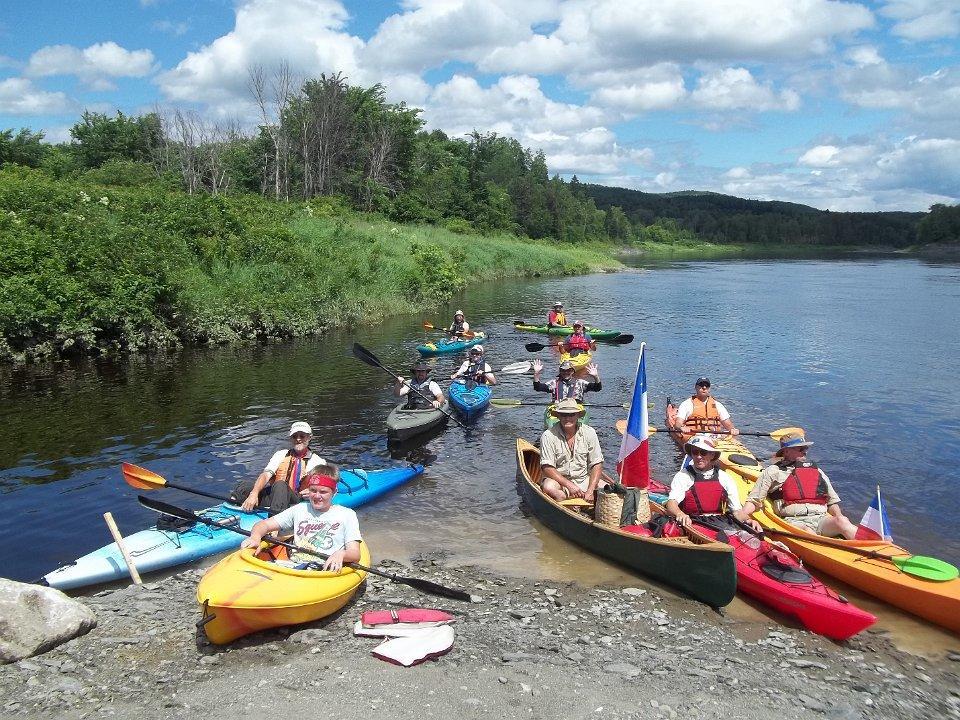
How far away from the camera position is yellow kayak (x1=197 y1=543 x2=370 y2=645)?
20.7 ft

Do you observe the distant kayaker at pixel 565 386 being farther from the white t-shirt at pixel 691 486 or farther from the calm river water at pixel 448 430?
the white t-shirt at pixel 691 486

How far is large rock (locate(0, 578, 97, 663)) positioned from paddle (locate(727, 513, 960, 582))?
23.2ft

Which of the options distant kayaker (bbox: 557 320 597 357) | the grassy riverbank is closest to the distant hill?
the grassy riverbank

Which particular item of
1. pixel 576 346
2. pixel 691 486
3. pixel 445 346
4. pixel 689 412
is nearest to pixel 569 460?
pixel 691 486

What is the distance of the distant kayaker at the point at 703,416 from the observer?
518 inches

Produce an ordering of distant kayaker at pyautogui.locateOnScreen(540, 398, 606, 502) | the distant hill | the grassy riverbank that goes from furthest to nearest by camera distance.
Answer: the distant hill < the grassy riverbank < distant kayaker at pyautogui.locateOnScreen(540, 398, 606, 502)

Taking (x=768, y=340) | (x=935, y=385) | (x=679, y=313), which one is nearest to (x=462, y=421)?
(x=935, y=385)

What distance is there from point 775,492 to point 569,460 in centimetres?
265

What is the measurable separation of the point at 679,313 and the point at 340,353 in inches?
793

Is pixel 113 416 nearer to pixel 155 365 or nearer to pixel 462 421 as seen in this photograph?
pixel 155 365

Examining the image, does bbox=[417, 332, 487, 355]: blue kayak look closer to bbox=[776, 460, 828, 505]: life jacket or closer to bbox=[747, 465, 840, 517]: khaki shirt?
bbox=[747, 465, 840, 517]: khaki shirt

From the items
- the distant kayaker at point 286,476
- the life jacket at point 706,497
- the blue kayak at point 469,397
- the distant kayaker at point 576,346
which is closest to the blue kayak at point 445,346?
the distant kayaker at point 576,346

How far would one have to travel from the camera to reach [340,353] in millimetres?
22328

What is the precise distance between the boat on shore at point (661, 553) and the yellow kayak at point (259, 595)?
10.5ft
